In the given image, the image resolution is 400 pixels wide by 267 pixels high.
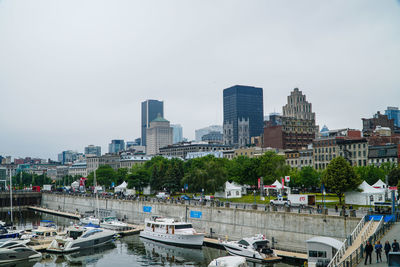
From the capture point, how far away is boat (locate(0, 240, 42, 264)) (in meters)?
52.7

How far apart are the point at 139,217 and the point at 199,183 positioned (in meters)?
16.5

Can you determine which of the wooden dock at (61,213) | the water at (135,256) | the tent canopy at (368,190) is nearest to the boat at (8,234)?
the water at (135,256)

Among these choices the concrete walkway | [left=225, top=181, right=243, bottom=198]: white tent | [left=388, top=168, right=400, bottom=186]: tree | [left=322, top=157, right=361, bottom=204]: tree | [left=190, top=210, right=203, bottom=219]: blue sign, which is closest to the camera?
the concrete walkway

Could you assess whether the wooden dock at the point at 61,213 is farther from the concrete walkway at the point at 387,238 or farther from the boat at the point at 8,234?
the concrete walkway at the point at 387,238

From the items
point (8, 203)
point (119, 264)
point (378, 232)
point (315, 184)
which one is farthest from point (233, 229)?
point (8, 203)

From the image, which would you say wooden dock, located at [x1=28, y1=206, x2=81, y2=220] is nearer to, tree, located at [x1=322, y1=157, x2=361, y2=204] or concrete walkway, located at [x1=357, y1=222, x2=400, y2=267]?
tree, located at [x1=322, y1=157, x2=361, y2=204]

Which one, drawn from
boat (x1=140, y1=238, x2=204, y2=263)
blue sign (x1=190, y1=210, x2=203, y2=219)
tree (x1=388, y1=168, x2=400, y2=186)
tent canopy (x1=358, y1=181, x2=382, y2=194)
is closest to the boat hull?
boat (x1=140, y1=238, x2=204, y2=263)

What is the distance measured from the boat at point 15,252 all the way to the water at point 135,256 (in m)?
1.02

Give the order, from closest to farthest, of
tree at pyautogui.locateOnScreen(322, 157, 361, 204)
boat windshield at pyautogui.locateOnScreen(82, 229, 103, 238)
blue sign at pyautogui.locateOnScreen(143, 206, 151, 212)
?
boat windshield at pyautogui.locateOnScreen(82, 229, 103, 238)
tree at pyautogui.locateOnScreen(322, 157, 361, 204)
blue sign at pyautogui.locateOnScreen(143, 206, 151, 212)

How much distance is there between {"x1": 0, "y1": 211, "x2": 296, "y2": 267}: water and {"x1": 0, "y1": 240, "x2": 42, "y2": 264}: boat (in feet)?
3.36

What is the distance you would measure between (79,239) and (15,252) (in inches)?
379

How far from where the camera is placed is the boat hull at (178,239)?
58719mm

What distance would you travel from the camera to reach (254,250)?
161 ft

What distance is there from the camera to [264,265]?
154 ft
